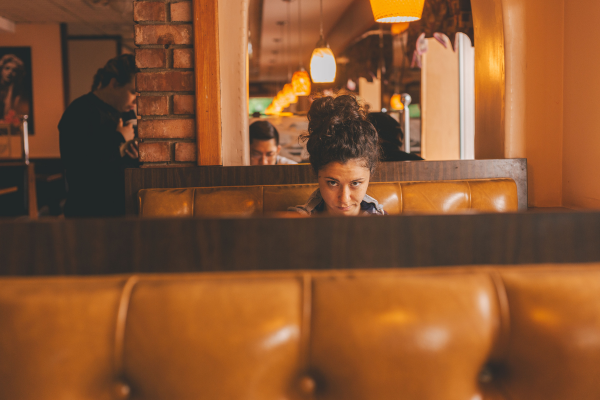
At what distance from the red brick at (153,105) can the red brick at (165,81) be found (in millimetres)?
35

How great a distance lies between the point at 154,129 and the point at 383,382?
1.70 meters

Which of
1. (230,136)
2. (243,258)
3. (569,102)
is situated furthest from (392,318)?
(569,102)

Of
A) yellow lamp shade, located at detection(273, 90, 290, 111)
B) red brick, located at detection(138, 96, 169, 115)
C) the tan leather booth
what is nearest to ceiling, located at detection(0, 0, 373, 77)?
yellow lamp shade, located at detection(273, 90, 290, 111)

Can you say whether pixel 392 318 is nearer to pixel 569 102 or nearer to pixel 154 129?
pixel 154 129

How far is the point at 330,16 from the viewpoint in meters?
7.57

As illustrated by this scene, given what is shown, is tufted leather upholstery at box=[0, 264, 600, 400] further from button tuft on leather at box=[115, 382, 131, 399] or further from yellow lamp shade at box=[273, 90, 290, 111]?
yellow lamp shade at box=[273, 90, 290, 111]

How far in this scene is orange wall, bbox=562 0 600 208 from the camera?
194 centimetres

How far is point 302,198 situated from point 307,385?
1.20 m

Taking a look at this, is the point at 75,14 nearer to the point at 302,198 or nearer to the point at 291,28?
the point at 291,28

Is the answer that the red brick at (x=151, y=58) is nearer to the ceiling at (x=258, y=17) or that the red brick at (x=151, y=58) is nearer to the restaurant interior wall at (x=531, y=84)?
the restaurant interior wall at (x=531, y=84)

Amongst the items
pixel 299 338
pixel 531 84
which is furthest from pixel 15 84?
pixel 299 338

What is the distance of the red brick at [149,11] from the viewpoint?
1.95 m

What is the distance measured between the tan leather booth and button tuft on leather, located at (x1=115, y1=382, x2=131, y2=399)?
1.07m

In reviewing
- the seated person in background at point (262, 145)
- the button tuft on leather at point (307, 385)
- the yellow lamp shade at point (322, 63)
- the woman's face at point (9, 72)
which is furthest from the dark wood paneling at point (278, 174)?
the woman's face at point (9, 72)
